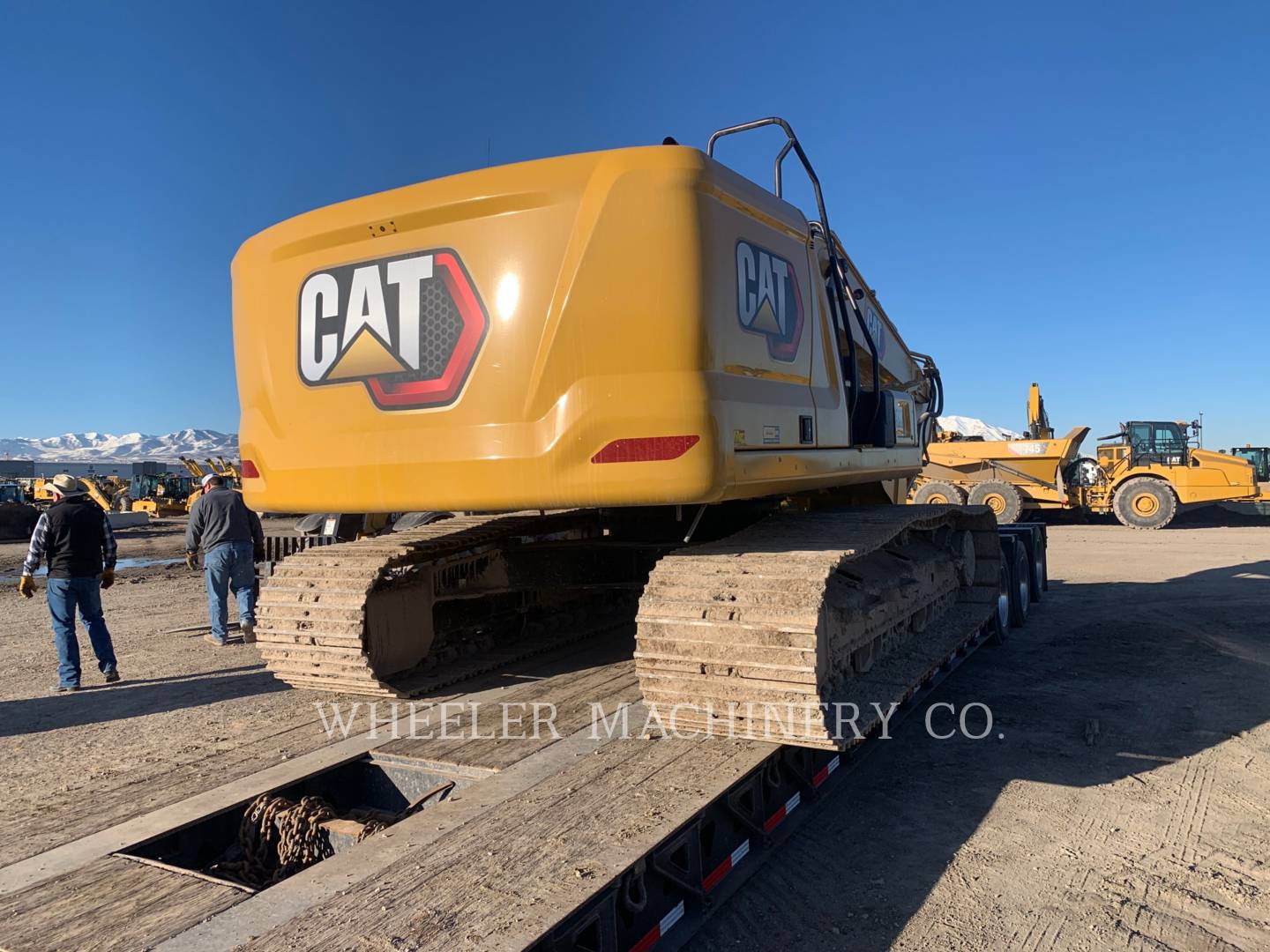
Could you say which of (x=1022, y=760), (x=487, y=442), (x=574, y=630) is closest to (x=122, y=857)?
(x=487, y=442)

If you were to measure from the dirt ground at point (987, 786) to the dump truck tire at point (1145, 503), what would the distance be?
1333 cm

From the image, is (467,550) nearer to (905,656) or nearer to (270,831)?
(270,831)

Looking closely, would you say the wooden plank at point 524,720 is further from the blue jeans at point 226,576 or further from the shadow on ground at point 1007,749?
the blue jeans at point 226,576

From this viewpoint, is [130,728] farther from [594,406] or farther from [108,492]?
[108,492]

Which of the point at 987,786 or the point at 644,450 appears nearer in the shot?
the point at 644,450

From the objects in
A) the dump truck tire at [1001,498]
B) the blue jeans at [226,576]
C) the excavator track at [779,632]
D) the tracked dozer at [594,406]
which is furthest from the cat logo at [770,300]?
the dump truck tire at [1001,498]

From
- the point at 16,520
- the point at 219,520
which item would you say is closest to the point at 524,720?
the point at 219,520

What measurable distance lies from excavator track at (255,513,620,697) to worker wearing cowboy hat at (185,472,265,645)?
10.7 ft

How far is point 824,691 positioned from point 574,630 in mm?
3261

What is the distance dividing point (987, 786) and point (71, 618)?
632cm

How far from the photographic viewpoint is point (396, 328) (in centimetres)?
391

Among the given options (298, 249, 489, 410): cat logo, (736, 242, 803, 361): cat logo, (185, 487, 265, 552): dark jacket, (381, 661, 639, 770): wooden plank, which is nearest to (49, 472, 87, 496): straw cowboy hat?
(185, 487, 265, 552): dark jacket

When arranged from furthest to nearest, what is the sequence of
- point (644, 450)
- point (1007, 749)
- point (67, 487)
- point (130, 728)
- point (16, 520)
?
point (16, 520) < point (67, 487) < point (130, 728) < point (1007, 749) < point (644, 450)

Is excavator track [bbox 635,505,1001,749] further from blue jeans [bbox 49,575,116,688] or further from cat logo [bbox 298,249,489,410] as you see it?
blue jeans [bbox 49,575,116,688]
